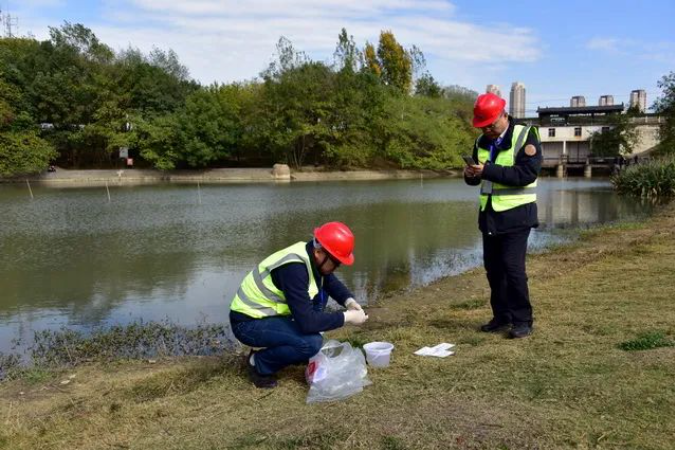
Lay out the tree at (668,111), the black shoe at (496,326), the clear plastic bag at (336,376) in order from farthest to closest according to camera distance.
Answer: the tree at (668,111)
the black shoe at (496,326)
the clear plastic bag at (336,376)

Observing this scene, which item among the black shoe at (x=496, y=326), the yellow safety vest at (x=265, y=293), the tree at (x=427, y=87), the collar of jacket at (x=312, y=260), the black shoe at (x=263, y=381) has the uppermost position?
the tree at (x=427, y=87)

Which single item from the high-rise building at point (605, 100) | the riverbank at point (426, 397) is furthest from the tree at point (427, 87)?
the riverbank at point (426, 397)

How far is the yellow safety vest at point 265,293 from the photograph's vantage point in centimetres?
362

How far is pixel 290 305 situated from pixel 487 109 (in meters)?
2.08

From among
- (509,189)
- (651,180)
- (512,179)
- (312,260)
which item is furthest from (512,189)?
(651,180)

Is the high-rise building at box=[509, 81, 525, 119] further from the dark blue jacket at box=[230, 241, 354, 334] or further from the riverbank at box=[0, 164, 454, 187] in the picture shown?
the dark blue jacket at box=[230, 241, 354, 334]

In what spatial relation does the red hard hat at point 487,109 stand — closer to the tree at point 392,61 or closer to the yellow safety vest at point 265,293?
the yellow safety vest at point 265,293

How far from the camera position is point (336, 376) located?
136 inches

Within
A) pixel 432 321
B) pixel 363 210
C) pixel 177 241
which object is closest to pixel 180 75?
pixel 363 210

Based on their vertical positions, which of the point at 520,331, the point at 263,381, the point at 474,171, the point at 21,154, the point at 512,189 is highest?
the point at 21,154

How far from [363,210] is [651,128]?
48.3m

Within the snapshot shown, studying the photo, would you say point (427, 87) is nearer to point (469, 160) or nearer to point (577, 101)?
point (577, 101)

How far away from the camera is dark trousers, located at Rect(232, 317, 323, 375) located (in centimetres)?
367

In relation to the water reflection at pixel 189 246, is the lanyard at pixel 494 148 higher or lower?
higher
